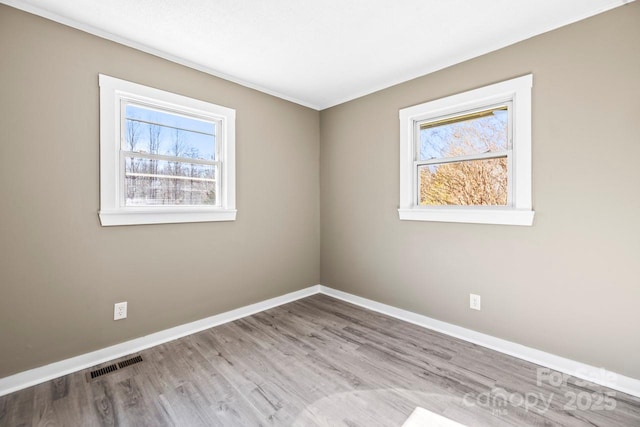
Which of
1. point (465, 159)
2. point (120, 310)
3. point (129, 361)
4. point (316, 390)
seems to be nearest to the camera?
point (316, 390)

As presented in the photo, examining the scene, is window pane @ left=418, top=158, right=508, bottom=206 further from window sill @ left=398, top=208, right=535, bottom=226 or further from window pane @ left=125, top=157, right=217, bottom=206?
window pane @ left=125, top=157, right=217, bottom=206

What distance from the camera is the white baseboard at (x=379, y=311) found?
1958 millimetres

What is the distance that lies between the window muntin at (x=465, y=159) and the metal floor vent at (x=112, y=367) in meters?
2.88

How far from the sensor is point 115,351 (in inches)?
92.3

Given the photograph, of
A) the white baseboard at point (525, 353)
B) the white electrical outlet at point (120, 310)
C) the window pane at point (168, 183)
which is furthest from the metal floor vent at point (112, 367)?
the white baseboard at point (525, 353)

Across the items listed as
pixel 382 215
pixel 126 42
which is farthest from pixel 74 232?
pixel 382 215

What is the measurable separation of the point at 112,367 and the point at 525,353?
316 centimetres

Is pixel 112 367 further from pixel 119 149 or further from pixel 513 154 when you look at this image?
pixel 513 154

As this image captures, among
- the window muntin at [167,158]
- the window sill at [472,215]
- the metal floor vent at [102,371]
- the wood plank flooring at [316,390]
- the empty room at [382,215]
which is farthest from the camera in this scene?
the window muntin at [167,158]

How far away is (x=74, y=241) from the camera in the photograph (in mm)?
2178

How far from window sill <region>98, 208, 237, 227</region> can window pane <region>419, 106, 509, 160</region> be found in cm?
213

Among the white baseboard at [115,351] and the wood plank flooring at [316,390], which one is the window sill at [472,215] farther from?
the white baseboard at [115,351]

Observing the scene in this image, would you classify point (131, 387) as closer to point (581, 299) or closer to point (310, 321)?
point (310, 321)

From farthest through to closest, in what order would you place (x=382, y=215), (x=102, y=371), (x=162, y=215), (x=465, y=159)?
(x=382, y=215) → (x=465, y=159) → (x=162, y=215) → (x=102, y=371)
